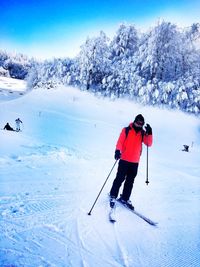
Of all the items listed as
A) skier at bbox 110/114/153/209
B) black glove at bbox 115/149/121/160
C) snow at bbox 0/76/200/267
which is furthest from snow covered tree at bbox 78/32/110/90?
black glove at bbox 115/149/121/160

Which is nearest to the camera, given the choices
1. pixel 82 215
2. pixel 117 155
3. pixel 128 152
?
pixel 82 215

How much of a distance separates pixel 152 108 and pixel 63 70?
49.4 ft

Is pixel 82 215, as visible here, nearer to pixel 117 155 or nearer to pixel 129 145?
pixel 117 155

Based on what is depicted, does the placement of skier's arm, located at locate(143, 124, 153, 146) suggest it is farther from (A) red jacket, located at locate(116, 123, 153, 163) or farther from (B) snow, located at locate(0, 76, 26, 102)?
(B) snow, located at locate(0, 76, 26, 102)

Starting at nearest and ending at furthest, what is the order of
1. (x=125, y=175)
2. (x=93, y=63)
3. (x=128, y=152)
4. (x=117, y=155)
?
(x=117, y=155)
(x=128, y=152)
(x=125, y=175)
(x=93, y=63)

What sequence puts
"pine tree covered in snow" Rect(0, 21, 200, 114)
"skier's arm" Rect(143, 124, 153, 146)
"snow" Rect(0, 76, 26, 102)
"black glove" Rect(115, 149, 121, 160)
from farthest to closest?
"snow" Rect(0, 76, 26, 102)
"pine tree covered in snow" Rect(0, 21, 200, 114)
"skier's arm" Rect(143, 124, 153, 146)
"black glove" Rect(115, 149, 121, 160)

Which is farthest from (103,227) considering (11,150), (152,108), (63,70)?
(63,70)

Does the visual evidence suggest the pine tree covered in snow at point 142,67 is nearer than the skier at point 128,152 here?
No

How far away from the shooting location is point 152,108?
3198cm

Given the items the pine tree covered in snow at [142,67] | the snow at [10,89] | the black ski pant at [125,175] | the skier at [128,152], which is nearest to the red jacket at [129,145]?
the skier at [128,152]

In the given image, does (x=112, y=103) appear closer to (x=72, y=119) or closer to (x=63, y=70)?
(x=72, y=119)

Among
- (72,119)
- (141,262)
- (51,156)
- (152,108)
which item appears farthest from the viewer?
(152,108)

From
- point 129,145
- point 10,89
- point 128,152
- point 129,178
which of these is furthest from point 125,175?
point 10,89

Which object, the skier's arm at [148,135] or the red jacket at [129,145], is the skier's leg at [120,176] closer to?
the red jacket at [129,145]
